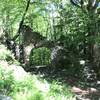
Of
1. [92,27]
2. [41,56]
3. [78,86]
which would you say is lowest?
[41,56]

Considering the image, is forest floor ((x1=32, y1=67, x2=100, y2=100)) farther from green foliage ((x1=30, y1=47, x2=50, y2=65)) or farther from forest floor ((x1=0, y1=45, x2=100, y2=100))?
green foliage ((x1=30, y1=47, x2=50, y2=65))

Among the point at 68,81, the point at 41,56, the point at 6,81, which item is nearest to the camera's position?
the point at 6,81

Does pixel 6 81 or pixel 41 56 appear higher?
pixel 6 81

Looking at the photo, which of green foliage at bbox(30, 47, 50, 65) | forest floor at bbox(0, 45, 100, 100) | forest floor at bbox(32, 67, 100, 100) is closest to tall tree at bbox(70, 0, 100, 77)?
forest floor at bbox(32, 67, 100, 100)

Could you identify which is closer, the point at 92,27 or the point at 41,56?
the point at 92,27

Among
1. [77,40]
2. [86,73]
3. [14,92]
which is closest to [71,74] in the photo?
[86,73]

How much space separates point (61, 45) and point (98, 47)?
2.75 metres

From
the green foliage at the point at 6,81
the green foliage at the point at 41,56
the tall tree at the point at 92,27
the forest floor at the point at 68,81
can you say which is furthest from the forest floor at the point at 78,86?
the green foliage at the point at 41,56

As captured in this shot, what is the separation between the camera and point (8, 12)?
872 inches

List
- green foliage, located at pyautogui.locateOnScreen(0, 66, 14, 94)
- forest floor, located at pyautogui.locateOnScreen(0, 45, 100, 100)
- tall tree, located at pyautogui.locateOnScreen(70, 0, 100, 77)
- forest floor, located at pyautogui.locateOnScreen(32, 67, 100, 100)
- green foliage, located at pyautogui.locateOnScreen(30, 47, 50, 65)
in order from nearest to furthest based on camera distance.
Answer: green foliage, located at pyautogui.locateOnScreen(0, 66, 14, 94), forest floor, located at pyautogui.locateOnScreen(0, 45, 100, 100), forest floor, located at pyautogui.locateOnScreen(32, 67, 100, 100), tall tree, located at pyautogui.locateOnScreen(70, 0, 100, 77), green foliage, located at pyautogui.locateOnScreen(30, 47, 50, 65)

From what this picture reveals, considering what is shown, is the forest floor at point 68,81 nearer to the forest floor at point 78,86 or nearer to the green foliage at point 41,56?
the forest floor at point 78,86

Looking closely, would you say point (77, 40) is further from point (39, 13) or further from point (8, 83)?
point (8, 83)

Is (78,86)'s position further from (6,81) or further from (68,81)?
(6,81)

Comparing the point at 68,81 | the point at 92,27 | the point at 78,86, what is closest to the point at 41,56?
the point at 92,27
